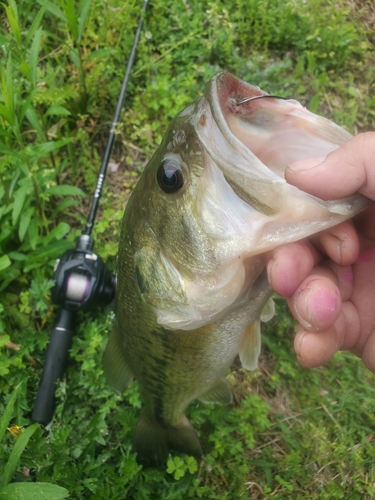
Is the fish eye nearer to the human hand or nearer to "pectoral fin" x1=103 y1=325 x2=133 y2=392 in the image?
the human hand

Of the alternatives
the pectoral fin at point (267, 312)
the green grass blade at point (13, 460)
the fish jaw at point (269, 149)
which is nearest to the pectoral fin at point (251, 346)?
the pectoral fin at point (267, 312)

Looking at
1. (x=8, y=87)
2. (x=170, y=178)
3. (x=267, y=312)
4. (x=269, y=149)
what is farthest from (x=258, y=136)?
(x=8, y=87)

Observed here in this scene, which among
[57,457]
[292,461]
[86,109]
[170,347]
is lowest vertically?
[292,461]

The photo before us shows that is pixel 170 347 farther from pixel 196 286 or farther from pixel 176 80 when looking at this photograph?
pixel 176 80

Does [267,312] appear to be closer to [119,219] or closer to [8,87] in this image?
[119,219]

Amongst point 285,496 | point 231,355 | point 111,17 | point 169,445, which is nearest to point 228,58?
point 111,17

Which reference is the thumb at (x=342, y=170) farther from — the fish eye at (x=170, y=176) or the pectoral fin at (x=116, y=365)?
the pectoral fin at (x=116, y=365)
